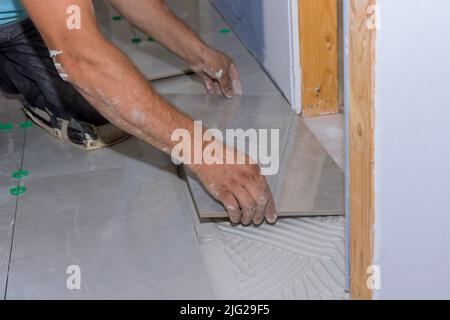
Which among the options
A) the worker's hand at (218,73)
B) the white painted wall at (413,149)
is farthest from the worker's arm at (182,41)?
the white painted wall at (413,149)

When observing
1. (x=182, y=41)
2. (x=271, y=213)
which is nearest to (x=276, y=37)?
(x=182, y=41)

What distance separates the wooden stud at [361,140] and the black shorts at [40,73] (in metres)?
1.39

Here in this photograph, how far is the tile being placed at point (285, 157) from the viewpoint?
2234mm

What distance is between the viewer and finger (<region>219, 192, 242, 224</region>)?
2.08m

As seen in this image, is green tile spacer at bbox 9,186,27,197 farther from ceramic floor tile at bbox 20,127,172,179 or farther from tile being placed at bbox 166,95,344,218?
tile being placed at bbox 166,95,344,218

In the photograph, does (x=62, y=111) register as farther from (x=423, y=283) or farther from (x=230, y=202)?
(x=423, y=283)

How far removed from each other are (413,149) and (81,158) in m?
1.48

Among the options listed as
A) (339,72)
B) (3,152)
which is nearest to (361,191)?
(339,72)

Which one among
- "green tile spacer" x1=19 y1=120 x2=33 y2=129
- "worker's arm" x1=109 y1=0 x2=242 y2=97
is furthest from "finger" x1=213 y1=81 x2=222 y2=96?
"green tile spacer" x1=19 y1=120 x2=33 y2=129

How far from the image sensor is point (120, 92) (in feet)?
6.20

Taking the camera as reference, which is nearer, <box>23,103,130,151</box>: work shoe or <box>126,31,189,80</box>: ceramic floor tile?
<box>23,103,130,151</box>: work shoe

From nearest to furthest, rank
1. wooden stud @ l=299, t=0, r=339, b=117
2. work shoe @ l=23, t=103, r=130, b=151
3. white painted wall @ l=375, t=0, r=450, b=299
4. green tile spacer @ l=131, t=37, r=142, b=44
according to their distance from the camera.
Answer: white painted wall @ l=375, t=0, r=450, b=299 → wooden stud @ l=299, t=0, r=339, b=117 → work shoe @ l=23, t=103, r=130, b=151 → green tile spacer @ l=131, t=37, r=142, b=44

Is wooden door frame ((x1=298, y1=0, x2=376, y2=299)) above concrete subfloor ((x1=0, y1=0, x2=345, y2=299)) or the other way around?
above

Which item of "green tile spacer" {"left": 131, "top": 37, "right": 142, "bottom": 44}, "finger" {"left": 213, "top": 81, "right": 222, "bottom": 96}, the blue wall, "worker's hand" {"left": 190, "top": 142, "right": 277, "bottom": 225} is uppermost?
the blue wall
